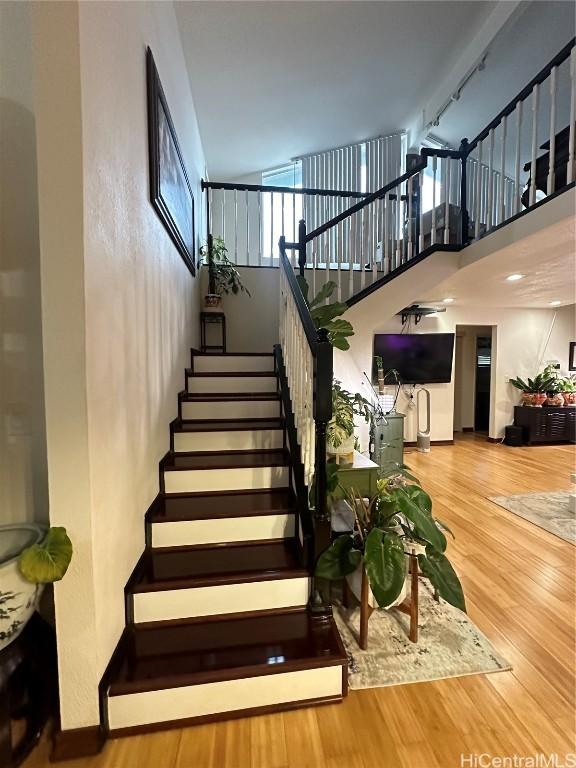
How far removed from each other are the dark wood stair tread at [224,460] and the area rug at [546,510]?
2.47 meters

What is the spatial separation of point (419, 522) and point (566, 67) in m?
4.38

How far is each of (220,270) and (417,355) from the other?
3490 millimetres

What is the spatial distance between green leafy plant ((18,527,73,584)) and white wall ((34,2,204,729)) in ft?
0.20

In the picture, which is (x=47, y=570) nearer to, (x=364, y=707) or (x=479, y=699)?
(x=364, y=707)

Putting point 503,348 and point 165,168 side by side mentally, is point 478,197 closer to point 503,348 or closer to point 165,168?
point 165,168

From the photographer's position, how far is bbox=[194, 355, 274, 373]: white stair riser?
3.41m

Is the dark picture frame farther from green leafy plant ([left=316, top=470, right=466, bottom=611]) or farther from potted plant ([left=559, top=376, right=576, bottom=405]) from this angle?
potted plant ([left=559, top=376, right=576, bottom=405])

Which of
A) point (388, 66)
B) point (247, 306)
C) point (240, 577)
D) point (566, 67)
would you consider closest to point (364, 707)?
point (240, 577)

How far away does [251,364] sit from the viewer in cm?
341

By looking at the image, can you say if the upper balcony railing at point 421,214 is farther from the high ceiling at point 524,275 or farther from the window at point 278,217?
the high ceiling at point 524,275

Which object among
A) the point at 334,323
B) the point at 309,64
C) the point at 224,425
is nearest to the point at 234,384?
the point at 224,425

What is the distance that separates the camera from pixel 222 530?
1977 mm

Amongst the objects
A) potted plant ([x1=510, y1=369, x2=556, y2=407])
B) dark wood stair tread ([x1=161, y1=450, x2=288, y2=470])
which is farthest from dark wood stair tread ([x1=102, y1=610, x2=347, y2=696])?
potted plant ([x1=510, y1=369, x2=556, y2=407])

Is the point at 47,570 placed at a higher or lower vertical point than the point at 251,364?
lower
